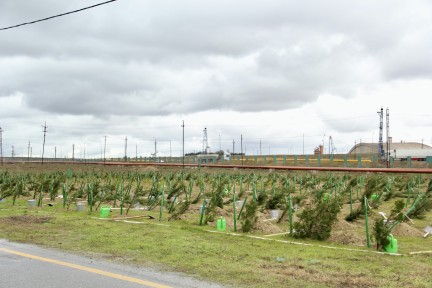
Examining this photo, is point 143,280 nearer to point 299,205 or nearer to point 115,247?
point 115,247

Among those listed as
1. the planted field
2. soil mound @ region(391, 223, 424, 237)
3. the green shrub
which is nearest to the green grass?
the planted field

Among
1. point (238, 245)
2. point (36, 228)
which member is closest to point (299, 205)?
point (238, 245)

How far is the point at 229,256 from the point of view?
7.64 metres

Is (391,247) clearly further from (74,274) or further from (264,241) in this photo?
(74,274)

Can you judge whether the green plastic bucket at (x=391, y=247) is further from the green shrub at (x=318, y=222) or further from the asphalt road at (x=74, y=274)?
the asphalt road at (x=74, y=274)

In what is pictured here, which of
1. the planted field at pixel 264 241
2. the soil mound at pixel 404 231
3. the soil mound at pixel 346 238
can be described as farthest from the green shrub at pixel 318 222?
the soil mound at pixel 404 231

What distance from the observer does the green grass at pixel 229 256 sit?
619 centimetres

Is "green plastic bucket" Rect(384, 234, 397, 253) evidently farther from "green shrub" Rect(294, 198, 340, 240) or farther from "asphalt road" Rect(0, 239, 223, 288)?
Result: "asphalt road" Rect(0, 239, 223, 288)

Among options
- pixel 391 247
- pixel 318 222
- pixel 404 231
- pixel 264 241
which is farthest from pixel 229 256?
pixel 404 231

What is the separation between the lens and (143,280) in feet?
20.0

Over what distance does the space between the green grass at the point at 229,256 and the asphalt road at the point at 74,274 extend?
1.22 ft

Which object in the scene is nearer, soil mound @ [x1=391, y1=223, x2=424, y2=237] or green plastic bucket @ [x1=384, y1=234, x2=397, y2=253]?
green plastic bucket @ [x1=384, y1=234, x2=397, y2=253]

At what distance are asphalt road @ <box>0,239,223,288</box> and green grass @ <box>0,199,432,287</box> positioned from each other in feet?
1.22

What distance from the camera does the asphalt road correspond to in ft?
19.4
